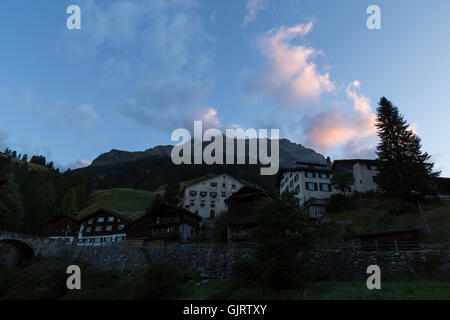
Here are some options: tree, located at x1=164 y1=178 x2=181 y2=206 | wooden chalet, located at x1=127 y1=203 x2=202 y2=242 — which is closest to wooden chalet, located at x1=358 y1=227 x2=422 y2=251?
wooden chalet, located at x1=127 y1=203 x2=202 y2=242

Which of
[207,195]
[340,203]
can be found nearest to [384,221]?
[340,203]

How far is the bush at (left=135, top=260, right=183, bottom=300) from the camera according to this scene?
22328 mm

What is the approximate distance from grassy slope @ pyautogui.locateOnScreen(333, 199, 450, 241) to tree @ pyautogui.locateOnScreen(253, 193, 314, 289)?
15508 mm

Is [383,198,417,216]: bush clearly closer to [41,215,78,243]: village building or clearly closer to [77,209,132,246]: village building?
[77,209,132,246]: village building

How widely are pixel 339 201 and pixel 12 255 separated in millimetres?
58612

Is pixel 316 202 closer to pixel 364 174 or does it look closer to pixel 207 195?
pixel 364 174

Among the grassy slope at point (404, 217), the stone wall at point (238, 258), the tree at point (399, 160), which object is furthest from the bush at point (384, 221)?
the stone wall at point (238, 258)

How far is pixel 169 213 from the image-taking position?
53438 millimetres

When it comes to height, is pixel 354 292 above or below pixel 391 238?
below

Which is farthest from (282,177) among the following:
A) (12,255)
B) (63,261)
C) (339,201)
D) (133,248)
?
(12,255)

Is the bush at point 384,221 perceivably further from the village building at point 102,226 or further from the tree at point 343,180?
the village building at point 102,226

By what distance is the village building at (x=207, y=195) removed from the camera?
247 ft

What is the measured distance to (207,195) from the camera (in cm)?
7769

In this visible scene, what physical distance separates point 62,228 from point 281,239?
65.1 meters
